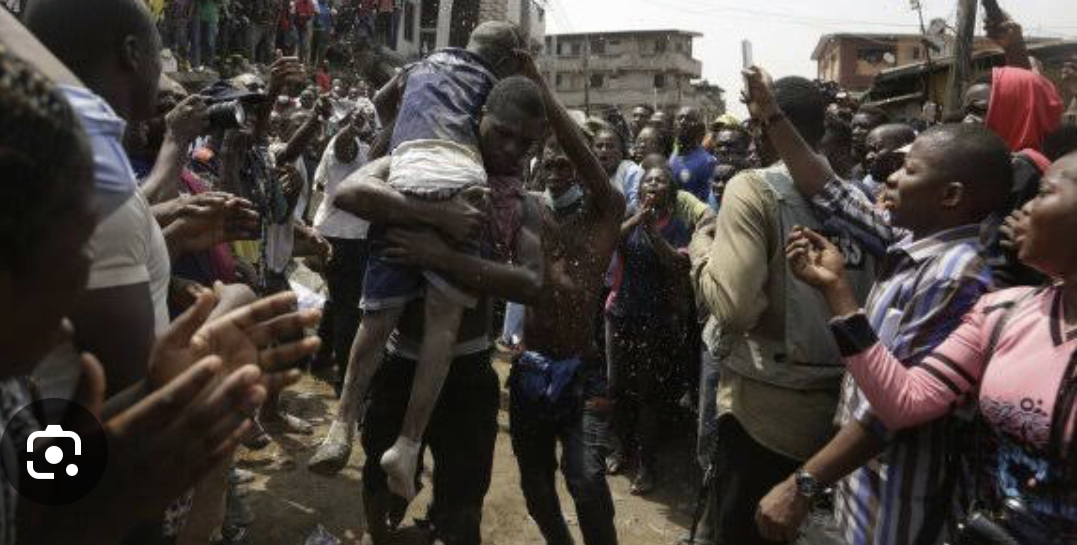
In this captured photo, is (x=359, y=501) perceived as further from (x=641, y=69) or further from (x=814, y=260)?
(x=641, y=69)

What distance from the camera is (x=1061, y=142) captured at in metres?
2.99

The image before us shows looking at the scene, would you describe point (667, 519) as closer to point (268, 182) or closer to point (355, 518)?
point (355, 518)

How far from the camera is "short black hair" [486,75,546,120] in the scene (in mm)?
2779

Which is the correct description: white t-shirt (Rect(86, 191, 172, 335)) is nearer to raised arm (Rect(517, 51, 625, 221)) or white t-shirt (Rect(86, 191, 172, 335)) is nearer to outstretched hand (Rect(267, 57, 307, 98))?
raised arm (Rect(517, 51, 625, 221))

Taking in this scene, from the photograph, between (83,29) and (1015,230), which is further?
(1015,230)

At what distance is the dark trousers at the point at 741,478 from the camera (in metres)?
2.60

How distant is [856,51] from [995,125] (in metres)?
44.0

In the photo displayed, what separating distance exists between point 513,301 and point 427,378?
41cm

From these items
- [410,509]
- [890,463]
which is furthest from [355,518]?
[890,463]

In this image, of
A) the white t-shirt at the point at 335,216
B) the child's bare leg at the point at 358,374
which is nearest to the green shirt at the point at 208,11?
the white t-shirt at the point at 335,216

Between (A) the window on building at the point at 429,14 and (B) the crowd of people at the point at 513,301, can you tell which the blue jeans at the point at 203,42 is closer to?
(B) the crowd of people at the point at 513,301

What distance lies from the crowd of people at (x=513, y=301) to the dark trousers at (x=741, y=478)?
0.03 ft

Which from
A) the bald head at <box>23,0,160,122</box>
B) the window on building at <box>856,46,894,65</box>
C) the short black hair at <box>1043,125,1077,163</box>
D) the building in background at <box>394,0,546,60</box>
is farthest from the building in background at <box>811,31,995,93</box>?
the bald head at <box>23,0,160,122</box>

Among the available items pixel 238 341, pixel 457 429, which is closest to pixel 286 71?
pixel 457 429
